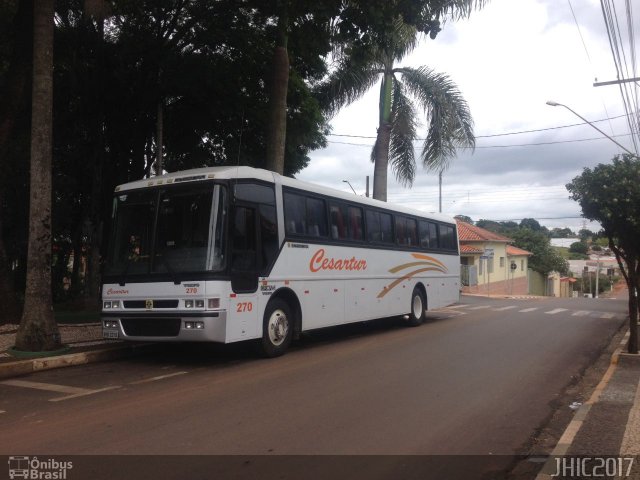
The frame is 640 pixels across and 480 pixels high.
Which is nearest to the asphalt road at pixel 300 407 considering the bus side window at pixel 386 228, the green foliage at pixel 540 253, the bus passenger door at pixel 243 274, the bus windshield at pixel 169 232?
the bus passenger door at pixel 243 274

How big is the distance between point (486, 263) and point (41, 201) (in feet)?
123

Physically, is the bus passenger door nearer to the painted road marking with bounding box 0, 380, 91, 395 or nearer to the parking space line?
the parking space line

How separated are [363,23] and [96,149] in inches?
413

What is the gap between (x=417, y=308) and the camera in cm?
1664

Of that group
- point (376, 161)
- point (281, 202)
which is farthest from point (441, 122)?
point (281, 202)

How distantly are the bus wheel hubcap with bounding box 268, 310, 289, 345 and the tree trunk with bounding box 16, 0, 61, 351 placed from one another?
3.62m

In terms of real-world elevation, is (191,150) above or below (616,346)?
above

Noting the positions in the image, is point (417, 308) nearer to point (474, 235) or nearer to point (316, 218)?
point (316, 218)

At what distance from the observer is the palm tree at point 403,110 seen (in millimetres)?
21359

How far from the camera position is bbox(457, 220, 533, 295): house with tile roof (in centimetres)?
4194

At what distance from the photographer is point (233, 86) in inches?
663

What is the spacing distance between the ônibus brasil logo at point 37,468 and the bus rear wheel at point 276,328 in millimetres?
5274

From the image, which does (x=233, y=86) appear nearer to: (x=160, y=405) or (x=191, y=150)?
(x=191, y=150)

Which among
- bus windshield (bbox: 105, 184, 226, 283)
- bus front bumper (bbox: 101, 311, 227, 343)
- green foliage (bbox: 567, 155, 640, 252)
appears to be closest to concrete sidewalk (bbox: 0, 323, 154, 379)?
bus front bumper (bbox: 101, 311, 227, 343)
